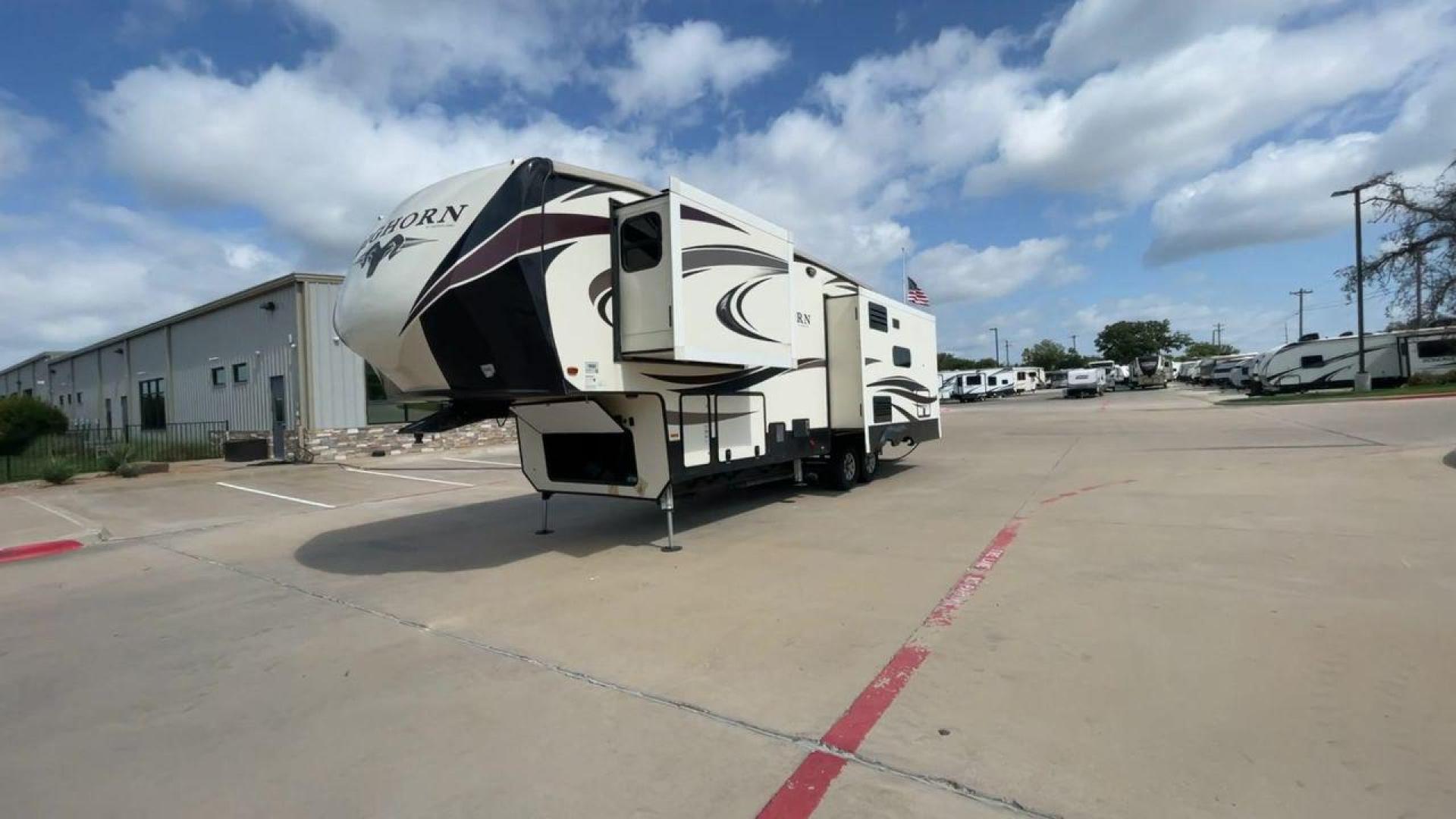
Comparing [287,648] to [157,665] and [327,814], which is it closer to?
[157,665]

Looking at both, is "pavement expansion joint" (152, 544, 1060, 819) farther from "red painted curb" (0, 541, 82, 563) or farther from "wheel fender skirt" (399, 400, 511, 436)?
"red painted curb" (0, 541, 82, 563)

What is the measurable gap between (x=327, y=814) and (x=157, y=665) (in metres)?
2.82

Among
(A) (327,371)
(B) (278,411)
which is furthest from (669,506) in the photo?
(B) (278,411)

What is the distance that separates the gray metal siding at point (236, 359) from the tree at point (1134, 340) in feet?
287

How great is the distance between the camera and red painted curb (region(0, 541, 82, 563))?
28.7 feet

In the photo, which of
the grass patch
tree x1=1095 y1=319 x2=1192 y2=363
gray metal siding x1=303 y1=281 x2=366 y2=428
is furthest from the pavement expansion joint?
tree x1=1095 y1=319 x2=1192 y2=363

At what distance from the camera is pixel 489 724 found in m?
3.68

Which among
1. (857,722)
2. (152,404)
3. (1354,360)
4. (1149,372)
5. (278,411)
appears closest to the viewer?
(857,722)

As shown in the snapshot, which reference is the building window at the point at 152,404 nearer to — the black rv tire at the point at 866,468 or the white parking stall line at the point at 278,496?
the white parking stall line at the point at 278,496

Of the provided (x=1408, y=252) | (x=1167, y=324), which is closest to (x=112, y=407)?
(x=1408, y=252)

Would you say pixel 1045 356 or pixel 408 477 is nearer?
pixel 408 477

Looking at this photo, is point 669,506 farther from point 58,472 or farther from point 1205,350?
point 1205,350

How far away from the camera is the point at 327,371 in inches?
820

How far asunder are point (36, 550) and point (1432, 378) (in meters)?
43.8
